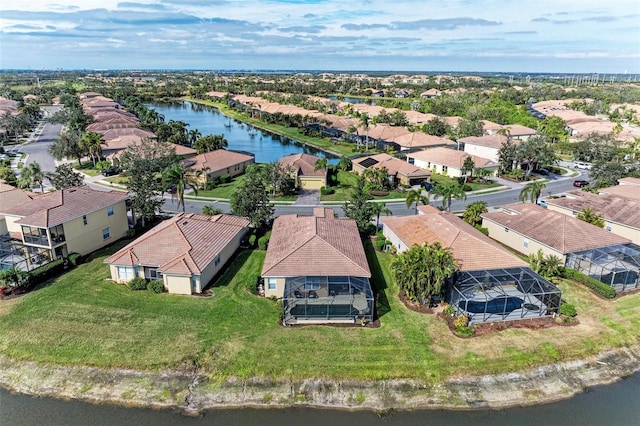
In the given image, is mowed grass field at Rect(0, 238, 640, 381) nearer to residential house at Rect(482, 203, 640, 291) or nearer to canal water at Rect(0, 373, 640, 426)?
canal water at Rect(0, 373, 640, 426)

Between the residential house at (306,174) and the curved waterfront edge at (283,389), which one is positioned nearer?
the curved waterfront edge at (283,389)

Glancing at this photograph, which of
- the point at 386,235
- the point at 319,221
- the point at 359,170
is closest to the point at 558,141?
the point at 359,170

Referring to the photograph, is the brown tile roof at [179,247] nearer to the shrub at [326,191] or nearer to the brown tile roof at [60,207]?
the brown tile roof at [60,207]

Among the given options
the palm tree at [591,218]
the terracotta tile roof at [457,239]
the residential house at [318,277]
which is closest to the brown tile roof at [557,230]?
the palm tree at [591,218]

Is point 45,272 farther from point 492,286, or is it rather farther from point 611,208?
point 611,208

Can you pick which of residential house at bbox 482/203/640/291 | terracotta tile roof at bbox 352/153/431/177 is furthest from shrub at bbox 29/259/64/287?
terracotta tile roof at bbox 352/153/431/177

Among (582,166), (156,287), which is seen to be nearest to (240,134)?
(582,166)
